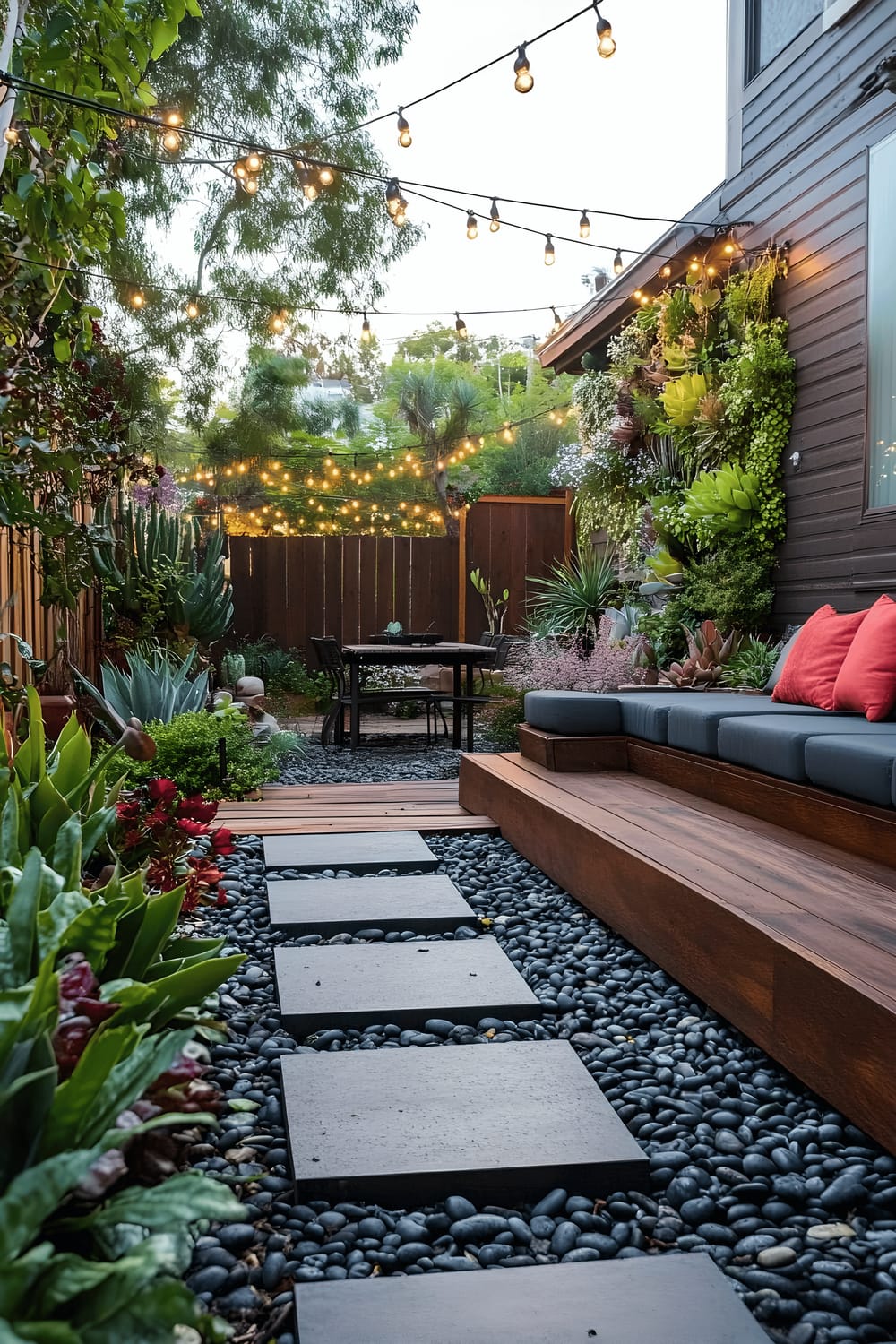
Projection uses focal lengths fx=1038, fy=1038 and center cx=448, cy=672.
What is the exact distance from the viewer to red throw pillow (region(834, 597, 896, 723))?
3486mm

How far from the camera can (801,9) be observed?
553cm

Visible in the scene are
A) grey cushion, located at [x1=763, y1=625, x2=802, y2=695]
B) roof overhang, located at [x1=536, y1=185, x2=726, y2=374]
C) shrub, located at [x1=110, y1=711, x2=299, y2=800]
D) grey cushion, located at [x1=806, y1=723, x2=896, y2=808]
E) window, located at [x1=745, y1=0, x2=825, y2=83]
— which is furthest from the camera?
roof overhang, located at [x1=536, y1=185, x2=726, y2=374]

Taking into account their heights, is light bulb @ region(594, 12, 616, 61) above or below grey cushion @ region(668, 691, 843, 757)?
above

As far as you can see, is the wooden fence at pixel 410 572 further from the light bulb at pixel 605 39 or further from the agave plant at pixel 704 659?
the light bulb at pixel 605 39

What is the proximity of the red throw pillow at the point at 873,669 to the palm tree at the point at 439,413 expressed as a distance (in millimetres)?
12288

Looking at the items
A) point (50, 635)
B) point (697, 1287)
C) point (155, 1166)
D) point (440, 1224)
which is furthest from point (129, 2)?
point (50, 635)

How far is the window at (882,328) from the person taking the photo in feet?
15.4

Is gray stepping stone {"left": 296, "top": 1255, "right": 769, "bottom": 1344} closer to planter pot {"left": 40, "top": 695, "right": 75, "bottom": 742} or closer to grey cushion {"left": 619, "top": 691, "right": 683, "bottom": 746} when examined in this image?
grey cushion {"left": 619, "top": 691, "right": 683, "bottom": 746}

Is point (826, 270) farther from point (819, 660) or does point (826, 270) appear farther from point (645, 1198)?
point (645, 1198)

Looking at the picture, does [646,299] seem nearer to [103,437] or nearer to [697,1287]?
[103,437]

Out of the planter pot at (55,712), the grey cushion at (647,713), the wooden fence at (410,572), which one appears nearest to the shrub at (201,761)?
the planter pot at (55,712)

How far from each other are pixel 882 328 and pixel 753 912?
3567 millimetres

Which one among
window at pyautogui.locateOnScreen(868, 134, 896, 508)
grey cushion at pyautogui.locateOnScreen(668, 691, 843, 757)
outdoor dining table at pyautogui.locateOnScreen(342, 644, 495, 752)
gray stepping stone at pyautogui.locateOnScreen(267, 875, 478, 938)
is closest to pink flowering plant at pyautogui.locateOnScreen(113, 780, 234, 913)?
gray stepping stone at pyautogui.locateOnScreen(267, 875, 478, 938)

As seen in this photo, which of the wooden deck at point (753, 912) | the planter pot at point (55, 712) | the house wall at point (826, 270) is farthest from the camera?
the house wall at point (826, 270)
